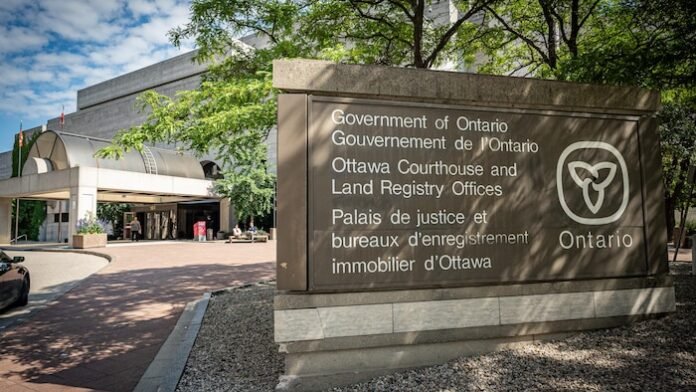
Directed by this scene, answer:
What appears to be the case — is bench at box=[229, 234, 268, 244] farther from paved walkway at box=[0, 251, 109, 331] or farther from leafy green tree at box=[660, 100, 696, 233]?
leafy green tree at box=[660, 100, 696, 233]

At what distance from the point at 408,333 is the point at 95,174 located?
30.9m

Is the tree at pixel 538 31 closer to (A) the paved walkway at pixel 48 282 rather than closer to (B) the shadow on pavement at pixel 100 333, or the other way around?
(B) the shadow on pavement at pixel 100 333

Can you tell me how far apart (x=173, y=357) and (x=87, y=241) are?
23.3 metres

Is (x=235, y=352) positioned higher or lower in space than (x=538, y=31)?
lower

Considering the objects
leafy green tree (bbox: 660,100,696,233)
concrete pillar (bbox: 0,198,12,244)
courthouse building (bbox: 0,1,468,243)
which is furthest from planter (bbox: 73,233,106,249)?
leafy green tree (bbox: 660,100,696,233)

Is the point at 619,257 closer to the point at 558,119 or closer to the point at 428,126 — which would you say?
the point at 558,119

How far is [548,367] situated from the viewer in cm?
396

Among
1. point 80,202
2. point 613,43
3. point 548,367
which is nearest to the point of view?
point 548,367

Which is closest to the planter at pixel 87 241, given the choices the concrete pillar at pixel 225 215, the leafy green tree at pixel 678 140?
the concrete pillar at pixel 225 215

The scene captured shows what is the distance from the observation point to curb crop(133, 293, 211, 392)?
4219 millimetres

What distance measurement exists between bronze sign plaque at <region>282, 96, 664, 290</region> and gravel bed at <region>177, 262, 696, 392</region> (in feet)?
2.16

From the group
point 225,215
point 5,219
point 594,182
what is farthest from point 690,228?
point 5,219

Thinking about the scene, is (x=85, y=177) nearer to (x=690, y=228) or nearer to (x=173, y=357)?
(x=173, y=357)

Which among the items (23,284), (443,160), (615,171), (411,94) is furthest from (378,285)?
(23,284)
